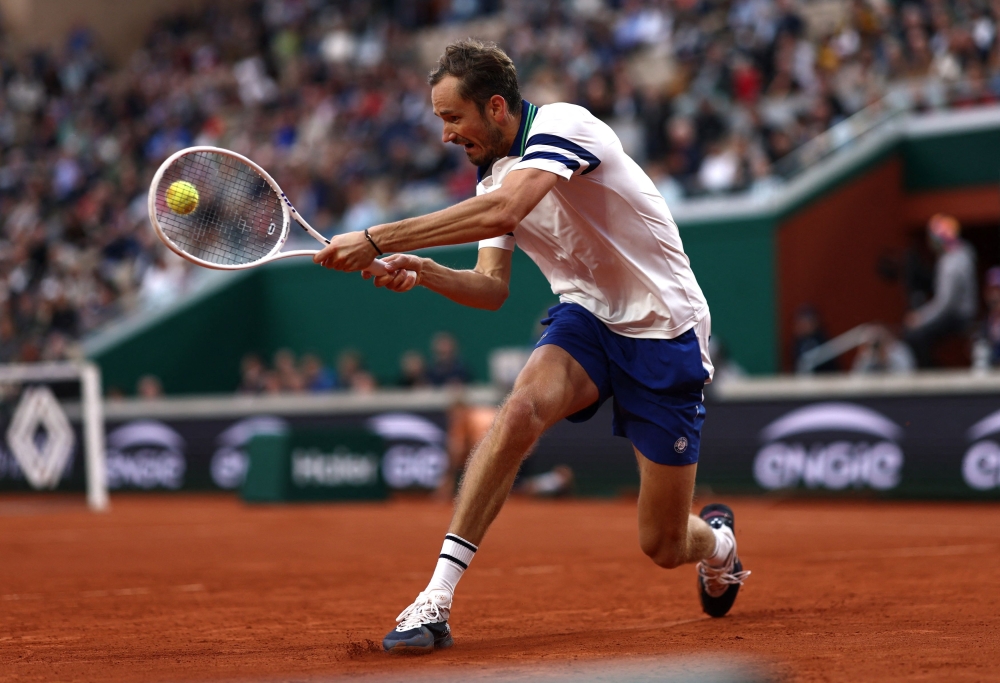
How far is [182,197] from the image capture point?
17.5 feet

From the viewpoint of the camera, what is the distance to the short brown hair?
15.5 feet

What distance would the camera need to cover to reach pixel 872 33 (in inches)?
677

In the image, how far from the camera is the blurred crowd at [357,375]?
17.3m

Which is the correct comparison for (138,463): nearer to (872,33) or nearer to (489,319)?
(489,319)

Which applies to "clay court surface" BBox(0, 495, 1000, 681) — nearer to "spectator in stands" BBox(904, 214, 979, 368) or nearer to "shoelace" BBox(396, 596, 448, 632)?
"shoelace" BBox(396, 596, 448, 632)

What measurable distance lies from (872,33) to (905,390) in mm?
6249

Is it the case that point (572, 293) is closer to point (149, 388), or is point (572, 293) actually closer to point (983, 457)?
point (983, 457)

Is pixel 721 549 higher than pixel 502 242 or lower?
lower

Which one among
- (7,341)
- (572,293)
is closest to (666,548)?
(572,293)

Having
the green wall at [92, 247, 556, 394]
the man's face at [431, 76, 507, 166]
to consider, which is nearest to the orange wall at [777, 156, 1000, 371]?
the green wall at [92, 247, 556, 394]

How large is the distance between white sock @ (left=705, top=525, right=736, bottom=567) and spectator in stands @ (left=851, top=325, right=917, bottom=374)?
874cm

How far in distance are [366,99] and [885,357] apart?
11.8 meters

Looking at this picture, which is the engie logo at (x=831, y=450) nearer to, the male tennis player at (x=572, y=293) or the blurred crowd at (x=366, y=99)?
the blurred crowd at (x=366, y=99)

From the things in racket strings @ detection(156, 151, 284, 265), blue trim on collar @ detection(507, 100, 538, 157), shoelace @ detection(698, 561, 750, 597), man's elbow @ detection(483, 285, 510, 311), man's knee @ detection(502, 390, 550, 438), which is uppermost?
blue trim on collar @ detection(507, 100, 538, 157)
